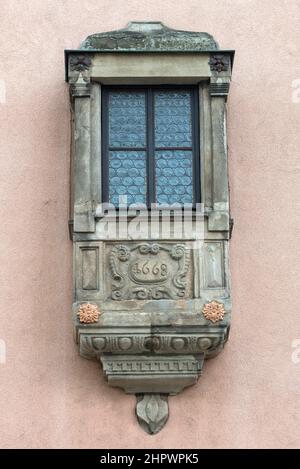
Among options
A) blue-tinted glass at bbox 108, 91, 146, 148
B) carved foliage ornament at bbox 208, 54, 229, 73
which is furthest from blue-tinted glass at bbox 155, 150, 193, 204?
carved foliage ornament at bbox 208, 54, 229, 73

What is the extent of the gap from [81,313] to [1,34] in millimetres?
3375

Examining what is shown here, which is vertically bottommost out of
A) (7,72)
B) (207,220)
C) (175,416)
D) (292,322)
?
(175,416)

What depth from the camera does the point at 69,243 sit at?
46.1ft

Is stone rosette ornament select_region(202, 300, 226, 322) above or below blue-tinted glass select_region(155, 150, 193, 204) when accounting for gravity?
below

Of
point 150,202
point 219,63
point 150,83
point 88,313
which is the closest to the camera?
point 88,313

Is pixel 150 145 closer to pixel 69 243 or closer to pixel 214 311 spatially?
pixel 69 243

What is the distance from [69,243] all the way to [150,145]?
Result: 4.22 feet

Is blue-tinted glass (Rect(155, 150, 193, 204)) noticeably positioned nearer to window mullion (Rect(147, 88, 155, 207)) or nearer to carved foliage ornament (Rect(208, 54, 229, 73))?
window mullion (Rect(147, 88, 155, 207))

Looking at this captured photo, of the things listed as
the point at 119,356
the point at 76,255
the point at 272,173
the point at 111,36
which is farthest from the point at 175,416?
the point at 111,36

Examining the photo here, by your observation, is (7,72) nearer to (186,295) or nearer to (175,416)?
(186,295)

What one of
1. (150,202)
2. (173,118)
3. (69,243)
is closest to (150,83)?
(173,118)

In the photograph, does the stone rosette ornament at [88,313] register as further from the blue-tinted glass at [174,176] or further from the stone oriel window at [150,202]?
the blue-tinted glass at [174,176]

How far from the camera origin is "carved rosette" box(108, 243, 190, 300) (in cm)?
1348

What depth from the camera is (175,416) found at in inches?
531
